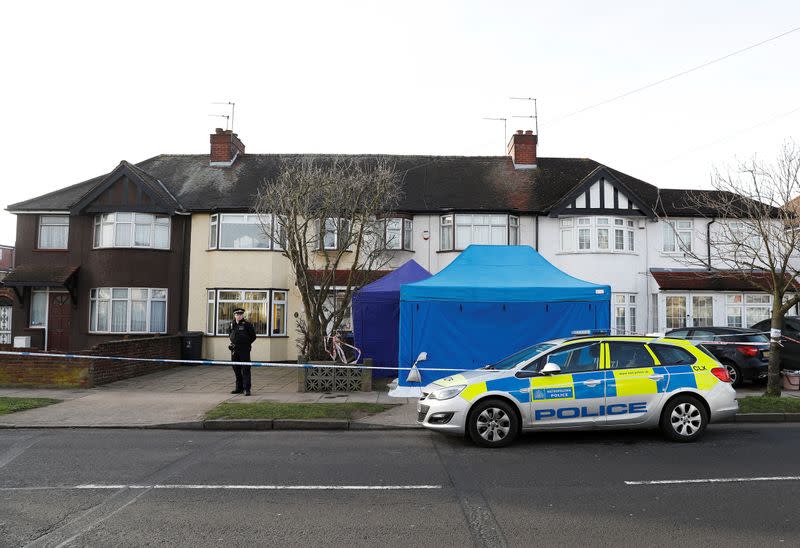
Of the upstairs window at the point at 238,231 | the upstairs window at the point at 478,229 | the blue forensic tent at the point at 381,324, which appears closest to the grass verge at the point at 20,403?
the blue forensic tent at the point at 381,324

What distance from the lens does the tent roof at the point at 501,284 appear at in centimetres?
1197

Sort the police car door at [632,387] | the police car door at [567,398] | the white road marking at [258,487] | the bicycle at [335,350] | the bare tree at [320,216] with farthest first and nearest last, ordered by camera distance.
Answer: the bare tree at [320,216], the bicycle at [335,350], the police car door at [632,387], the police car door at [567,398], the white road marking at [258,487]

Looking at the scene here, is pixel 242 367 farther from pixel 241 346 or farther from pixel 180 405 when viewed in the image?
pixel 180 405

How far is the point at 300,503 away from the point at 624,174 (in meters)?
21.4

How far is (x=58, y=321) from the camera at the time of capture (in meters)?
19.6

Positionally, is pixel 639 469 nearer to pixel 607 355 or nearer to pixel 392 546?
pixel 607 355

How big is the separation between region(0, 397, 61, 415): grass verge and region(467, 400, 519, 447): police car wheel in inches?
297

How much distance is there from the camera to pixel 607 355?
795 centimetres

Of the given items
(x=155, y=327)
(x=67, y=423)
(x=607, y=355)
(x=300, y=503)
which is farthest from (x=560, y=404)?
(x=155, y=327)

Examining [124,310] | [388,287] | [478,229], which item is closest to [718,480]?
[388,287]

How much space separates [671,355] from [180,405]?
7993 mm

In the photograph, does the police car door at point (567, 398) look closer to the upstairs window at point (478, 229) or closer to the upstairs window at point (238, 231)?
the upstairs window at point (478, 229)

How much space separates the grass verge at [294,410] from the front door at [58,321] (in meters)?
12.2

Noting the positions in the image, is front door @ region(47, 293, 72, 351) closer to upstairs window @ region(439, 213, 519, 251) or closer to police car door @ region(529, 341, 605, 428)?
upstairs window @ region(439, 213, 519, 251)
